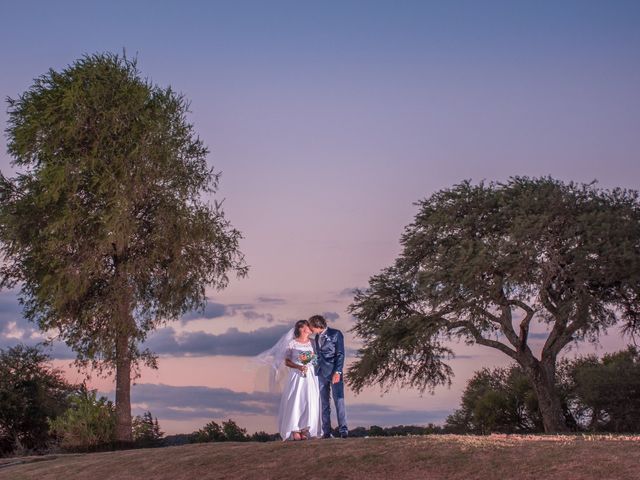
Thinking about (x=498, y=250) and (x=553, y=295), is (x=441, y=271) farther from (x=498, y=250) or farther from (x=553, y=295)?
(x=553, y=295)

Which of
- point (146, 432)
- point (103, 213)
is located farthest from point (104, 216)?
point (146, 432)

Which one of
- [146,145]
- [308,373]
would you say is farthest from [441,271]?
[308,373]

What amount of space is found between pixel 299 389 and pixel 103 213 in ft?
50.8

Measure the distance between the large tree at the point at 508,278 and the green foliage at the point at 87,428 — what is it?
12926 millimetres

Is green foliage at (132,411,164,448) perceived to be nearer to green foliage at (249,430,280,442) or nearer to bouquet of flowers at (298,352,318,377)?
green foliage at (249,430,280,442)

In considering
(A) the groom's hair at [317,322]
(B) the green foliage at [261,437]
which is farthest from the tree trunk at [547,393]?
(A) the groom's hair at [317,322]

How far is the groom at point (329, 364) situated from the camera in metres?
19.3

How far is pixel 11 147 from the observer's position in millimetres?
34406

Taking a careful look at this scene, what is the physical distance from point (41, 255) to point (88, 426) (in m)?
6.97

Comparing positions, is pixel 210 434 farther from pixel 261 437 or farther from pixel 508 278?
pixel 508 278

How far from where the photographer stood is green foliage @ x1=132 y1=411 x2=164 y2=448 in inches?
1292

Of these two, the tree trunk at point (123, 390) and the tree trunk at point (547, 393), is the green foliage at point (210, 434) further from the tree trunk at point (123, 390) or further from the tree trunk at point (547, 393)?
the tree trunk at point (547, 393)

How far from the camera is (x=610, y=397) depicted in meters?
38.1

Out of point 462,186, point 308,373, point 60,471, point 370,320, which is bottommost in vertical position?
point 60,471
